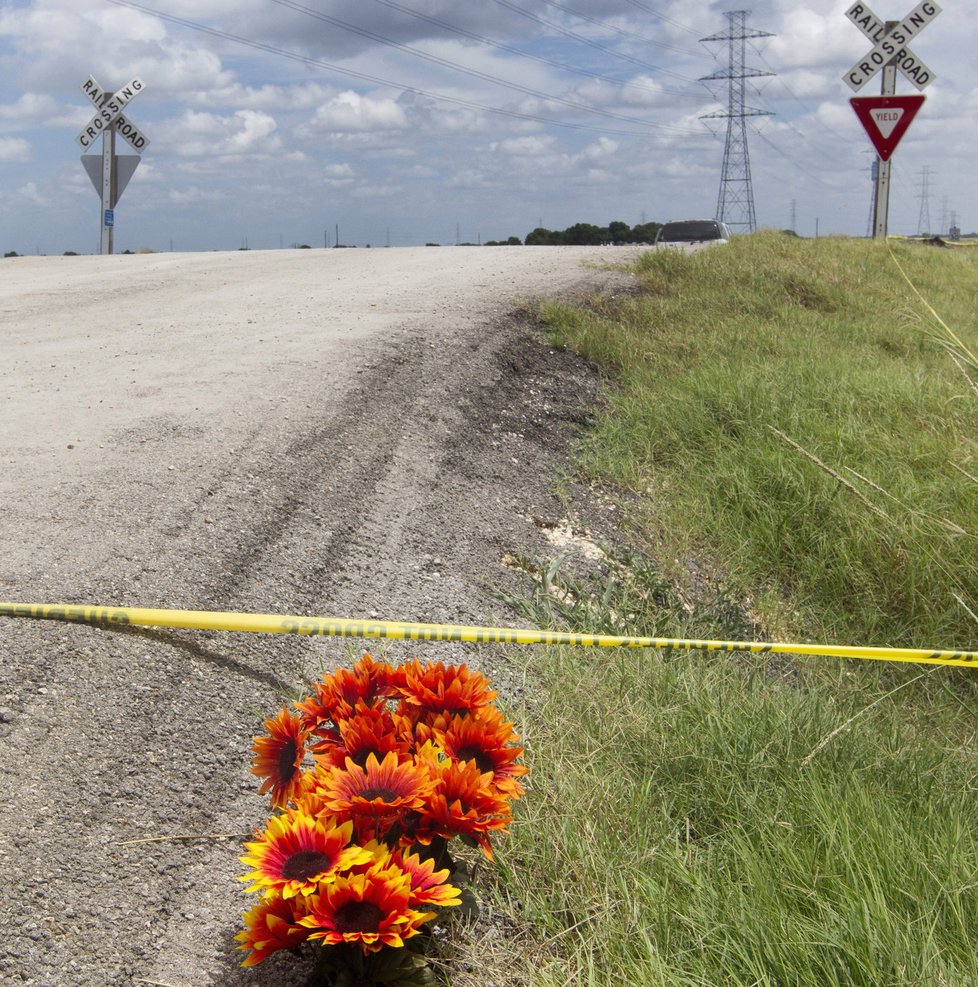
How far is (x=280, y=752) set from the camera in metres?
2.45

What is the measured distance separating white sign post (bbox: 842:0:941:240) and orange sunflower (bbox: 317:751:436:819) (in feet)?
44.7

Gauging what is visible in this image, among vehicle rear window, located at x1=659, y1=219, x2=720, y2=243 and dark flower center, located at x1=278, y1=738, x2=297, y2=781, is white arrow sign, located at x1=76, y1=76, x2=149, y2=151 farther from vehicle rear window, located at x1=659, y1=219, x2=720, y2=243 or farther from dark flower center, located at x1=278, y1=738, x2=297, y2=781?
dark flower center, located at x1=278, y1=738, x2=297, y2=781

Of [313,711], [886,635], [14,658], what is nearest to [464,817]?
[313,711]

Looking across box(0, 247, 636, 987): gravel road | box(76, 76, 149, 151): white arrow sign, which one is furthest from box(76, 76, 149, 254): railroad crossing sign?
box(0, 247, 636, 987): gravel road

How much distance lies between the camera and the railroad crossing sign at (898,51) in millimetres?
13867

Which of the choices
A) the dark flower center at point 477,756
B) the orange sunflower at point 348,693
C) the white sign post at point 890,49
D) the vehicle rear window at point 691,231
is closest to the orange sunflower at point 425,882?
the dark flower center at point 477,756

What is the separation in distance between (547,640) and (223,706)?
0.95 meters

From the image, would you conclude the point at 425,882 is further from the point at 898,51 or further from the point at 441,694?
the point at 898,51

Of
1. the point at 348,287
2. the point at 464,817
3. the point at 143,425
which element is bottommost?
the point at 464,817

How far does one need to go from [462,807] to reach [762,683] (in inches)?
71.0

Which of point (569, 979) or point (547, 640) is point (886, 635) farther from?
point (569, 979)

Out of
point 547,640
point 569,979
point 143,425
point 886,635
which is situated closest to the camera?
point 569,979

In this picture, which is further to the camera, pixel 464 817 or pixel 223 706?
pixel 223 706

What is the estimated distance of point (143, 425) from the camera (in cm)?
517
